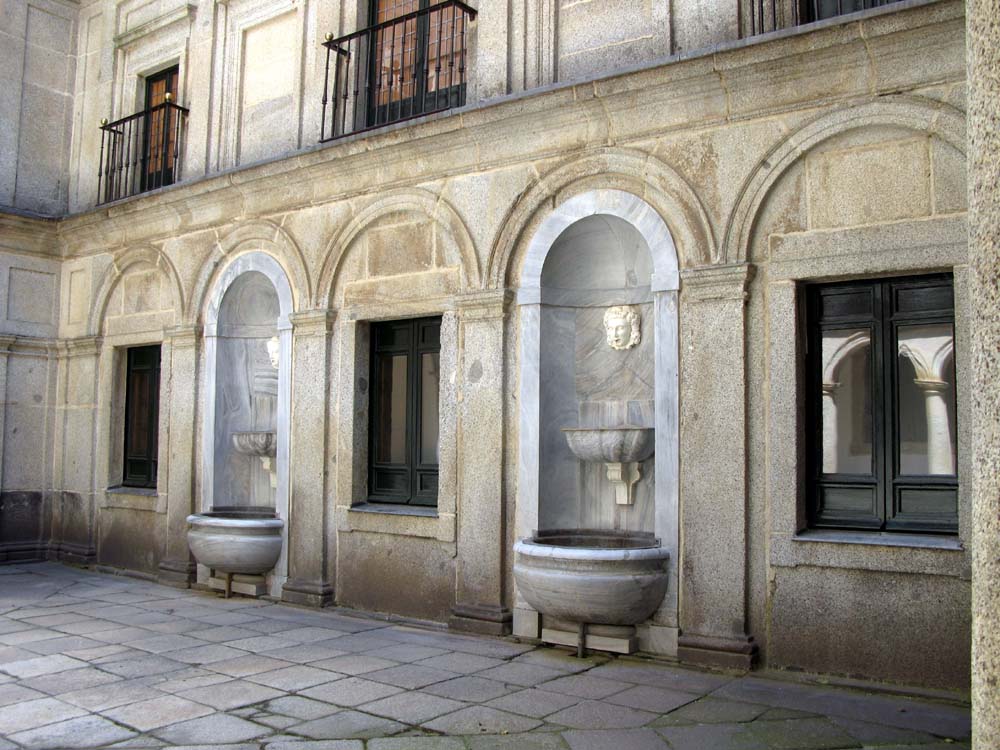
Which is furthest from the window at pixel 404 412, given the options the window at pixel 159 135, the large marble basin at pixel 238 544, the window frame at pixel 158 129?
the window at pixel 159 135

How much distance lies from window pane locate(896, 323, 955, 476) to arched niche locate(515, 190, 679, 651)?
5.66 feet

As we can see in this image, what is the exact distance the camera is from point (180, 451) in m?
10.3

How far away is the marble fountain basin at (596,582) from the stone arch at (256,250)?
3.94 m

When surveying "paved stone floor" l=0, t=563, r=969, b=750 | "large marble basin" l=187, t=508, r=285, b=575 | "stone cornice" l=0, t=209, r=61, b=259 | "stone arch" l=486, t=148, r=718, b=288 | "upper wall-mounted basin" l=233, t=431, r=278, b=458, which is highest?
"stone cornice" l=0, t=209, r=61, b=259

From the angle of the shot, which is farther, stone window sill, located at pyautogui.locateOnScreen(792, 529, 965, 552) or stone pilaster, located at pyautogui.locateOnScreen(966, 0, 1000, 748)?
stone window sill, located at pyautogui.locateOnScreen(792, 529, 965, 552)

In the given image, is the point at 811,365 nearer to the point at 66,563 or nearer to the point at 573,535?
the point at 573,535

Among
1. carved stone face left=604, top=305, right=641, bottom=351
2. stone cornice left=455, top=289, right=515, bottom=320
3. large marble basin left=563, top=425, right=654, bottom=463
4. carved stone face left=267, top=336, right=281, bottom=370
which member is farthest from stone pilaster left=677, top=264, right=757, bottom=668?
carved stone face left=267, top=336, right=281, bottom=370

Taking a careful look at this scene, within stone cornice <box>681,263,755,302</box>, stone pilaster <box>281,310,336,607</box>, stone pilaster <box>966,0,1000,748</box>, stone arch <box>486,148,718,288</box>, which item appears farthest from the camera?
stone pilaster <box>281,310,336,607</box>

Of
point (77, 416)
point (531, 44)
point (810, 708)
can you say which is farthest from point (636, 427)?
point (77, 416)

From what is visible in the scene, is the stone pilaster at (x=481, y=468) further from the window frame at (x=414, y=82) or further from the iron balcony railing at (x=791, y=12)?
the iron balcony railing at (x=791, y=12)

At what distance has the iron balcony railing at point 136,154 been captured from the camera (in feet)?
37.5

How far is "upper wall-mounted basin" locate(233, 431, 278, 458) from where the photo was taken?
9594 millimetres

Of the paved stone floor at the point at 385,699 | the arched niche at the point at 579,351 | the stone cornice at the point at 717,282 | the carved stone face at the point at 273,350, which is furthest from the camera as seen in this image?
the carved stone face at the point at 273,350

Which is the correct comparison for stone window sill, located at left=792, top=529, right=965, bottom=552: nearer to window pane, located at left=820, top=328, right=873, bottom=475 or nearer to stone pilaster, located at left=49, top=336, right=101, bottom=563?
window pane, located at left=820, top=328, right=873, bottom=475
